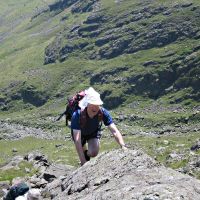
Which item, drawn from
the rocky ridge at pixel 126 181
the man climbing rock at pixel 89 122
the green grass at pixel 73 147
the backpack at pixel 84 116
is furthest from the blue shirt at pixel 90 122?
the green grass at pixel 73 147

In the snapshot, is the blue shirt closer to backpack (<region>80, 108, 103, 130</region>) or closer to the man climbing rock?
the man climbing rock

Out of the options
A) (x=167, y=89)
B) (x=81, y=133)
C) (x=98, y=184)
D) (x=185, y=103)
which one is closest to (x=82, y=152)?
(x=81, y=133)

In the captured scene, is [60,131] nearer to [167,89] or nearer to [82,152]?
[167,89]

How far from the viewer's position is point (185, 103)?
181875 millimetres

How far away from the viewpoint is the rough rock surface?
13.0 metres

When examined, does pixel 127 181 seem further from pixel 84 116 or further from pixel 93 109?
pixel 84 116

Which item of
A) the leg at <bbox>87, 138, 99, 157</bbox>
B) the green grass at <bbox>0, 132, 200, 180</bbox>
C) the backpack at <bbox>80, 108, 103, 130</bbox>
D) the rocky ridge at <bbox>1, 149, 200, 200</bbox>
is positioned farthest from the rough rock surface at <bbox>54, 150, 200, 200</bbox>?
the green grass at <bbox>0, 132, 200, 180</bbox>

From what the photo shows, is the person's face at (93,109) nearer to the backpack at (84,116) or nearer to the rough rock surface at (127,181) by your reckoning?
the backpack at (84,116)

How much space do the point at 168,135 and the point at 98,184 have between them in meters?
136

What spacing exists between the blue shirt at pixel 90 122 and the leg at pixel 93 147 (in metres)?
0.41

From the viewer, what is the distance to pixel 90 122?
1819cm

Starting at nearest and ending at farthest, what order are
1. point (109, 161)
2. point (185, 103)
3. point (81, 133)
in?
point (109, 161) → point (81, 133) → point (185, 103)

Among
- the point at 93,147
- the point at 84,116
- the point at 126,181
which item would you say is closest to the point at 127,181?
the point at 126,181

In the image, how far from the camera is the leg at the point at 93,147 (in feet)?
62.5
